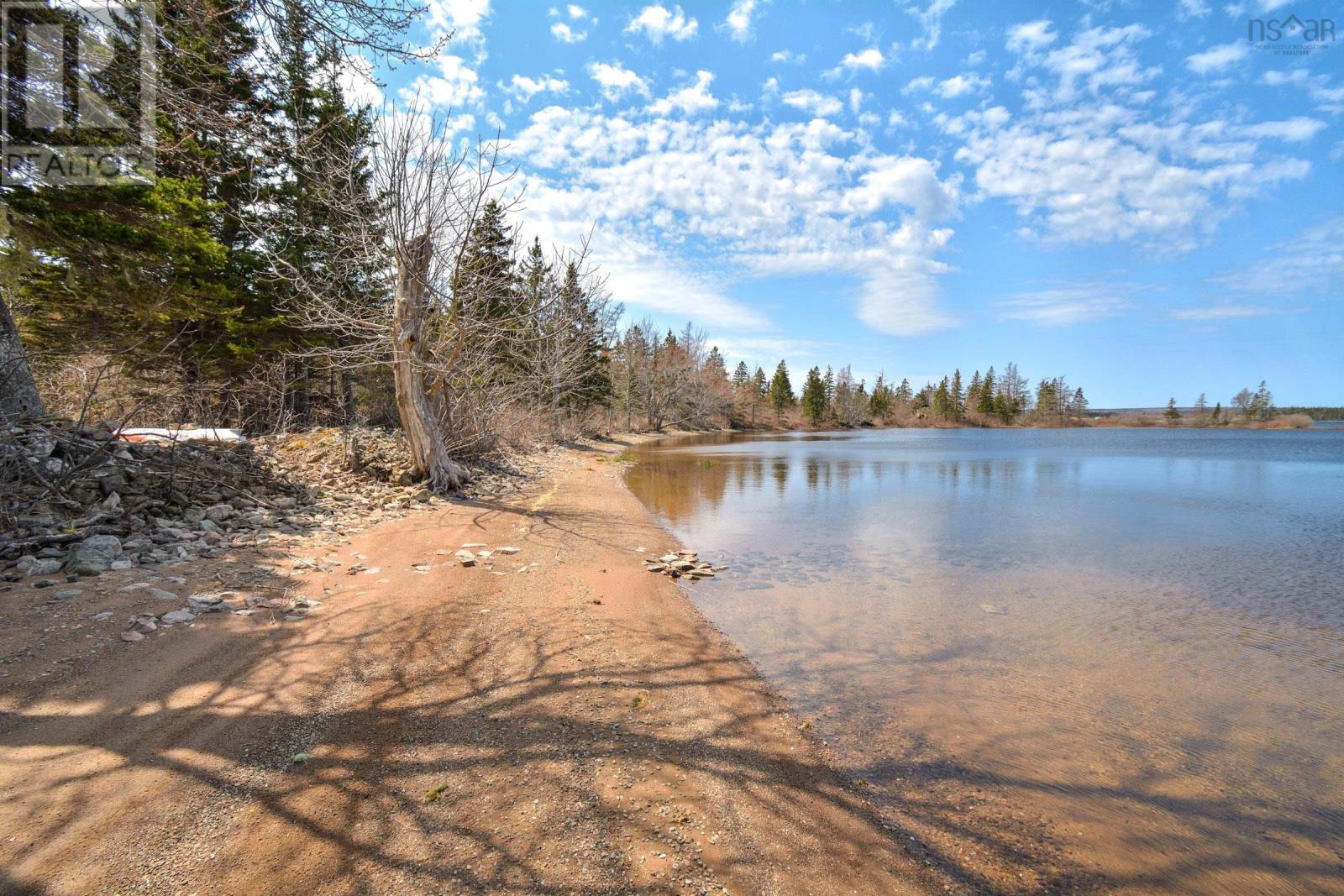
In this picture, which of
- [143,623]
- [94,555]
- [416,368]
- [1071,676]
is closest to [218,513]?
[94,555]

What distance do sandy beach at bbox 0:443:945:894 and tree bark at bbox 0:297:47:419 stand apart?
4158 millimetres

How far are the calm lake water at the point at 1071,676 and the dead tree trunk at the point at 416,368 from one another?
4766 mm

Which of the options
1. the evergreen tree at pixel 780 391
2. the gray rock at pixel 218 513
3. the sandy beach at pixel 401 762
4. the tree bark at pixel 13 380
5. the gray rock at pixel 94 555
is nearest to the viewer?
the sandy beach at pixel 401 762

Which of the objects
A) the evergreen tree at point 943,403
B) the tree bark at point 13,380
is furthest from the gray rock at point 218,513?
the evergreen tree at point 943,403

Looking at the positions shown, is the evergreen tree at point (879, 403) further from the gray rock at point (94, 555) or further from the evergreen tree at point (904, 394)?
the gray rock at point (94, 555)

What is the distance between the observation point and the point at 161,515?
19.4 feet

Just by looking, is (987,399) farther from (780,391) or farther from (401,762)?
(401,762)

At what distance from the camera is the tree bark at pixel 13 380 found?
646 centimetres

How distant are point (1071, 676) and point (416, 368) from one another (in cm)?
1034

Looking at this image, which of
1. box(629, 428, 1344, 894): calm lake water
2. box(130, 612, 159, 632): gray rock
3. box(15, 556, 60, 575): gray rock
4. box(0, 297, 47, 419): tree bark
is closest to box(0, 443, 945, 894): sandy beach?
box(130, 612, 159, 632): gray rock

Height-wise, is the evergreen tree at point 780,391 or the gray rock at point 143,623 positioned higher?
the evergreen tree at point 780,391

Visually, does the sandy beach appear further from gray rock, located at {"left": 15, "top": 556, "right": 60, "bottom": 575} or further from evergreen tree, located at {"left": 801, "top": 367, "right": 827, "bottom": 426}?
evergreen tree, located at {"left": 801, "top": 367, "right": 827, "bottom": 426}

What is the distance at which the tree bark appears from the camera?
6.46 meters

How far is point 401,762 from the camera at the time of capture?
2682 millimetres
